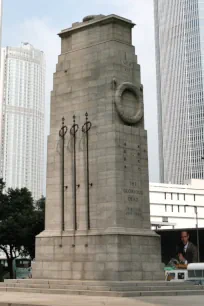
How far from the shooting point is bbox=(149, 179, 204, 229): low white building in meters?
110

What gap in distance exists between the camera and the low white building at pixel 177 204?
11000 centimetres

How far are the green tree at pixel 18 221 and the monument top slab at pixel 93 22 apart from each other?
28217 millimetres

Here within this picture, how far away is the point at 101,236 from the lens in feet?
81.3

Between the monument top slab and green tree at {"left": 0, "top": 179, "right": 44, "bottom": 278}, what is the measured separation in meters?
28.2

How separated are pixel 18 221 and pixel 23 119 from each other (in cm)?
12188

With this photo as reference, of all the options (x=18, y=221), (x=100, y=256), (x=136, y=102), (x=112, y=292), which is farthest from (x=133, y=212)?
(x=18, y=221)

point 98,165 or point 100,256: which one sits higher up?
point 98,165

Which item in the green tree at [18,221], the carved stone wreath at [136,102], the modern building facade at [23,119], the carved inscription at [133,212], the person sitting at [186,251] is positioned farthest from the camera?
the modern building facade at [23,119]

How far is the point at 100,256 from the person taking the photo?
80.8 ft

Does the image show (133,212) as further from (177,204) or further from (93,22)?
(177,204)

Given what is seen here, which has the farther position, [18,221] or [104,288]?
[18,221]

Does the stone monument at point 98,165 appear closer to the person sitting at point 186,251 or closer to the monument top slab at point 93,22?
the monument top slab at point 93,22

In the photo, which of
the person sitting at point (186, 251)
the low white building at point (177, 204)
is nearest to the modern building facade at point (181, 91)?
the low white building at point (177, 204)

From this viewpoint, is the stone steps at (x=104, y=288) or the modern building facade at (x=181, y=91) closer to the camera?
the stone steps at (x=104, y=288)
